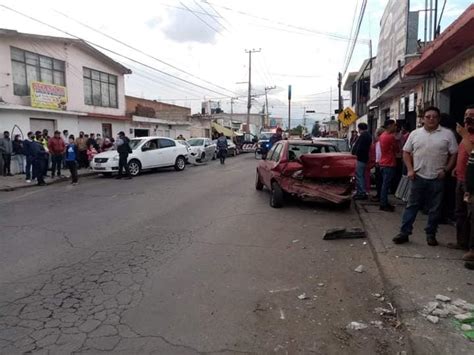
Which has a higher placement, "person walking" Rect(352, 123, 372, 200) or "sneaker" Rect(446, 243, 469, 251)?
"person walking" Rect(352, 123, 372, 200)

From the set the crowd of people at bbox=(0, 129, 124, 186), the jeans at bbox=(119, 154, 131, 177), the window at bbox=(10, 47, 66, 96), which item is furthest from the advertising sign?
the window at bbox=(10, 47, 66, 96)

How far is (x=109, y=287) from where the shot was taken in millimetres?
4641

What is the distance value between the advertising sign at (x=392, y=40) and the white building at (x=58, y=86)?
50.3 ft

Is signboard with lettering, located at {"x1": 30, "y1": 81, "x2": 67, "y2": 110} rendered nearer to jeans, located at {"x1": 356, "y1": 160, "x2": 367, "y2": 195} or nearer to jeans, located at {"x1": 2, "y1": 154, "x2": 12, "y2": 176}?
jeans, located at {"x1": 2, "y1": 154, "x2": 12, "y2": 176}

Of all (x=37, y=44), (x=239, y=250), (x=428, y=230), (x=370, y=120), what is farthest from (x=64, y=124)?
(x=428, y=230)

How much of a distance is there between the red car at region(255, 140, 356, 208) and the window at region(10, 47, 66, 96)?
16036mm

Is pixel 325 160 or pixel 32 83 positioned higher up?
pixel 32 83

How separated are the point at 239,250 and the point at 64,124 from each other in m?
19.1

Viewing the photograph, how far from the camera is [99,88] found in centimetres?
2617

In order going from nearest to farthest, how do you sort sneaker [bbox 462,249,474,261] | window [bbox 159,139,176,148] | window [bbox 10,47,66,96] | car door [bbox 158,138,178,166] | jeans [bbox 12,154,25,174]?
sneaker [bbox 462,249,474,261] < jeans [bbox 12,154,25,174] < car door [bbox 158,138,178,166] < window [bbox 159,139,176,148] < window [bbox 10,47,66,96]

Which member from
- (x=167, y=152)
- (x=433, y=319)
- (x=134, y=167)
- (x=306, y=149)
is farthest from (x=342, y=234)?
(x=167, y=152)

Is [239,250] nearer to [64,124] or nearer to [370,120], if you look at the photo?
[64,124]

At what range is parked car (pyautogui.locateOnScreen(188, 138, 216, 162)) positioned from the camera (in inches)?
983

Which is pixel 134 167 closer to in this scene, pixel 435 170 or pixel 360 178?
pixel 360 178
